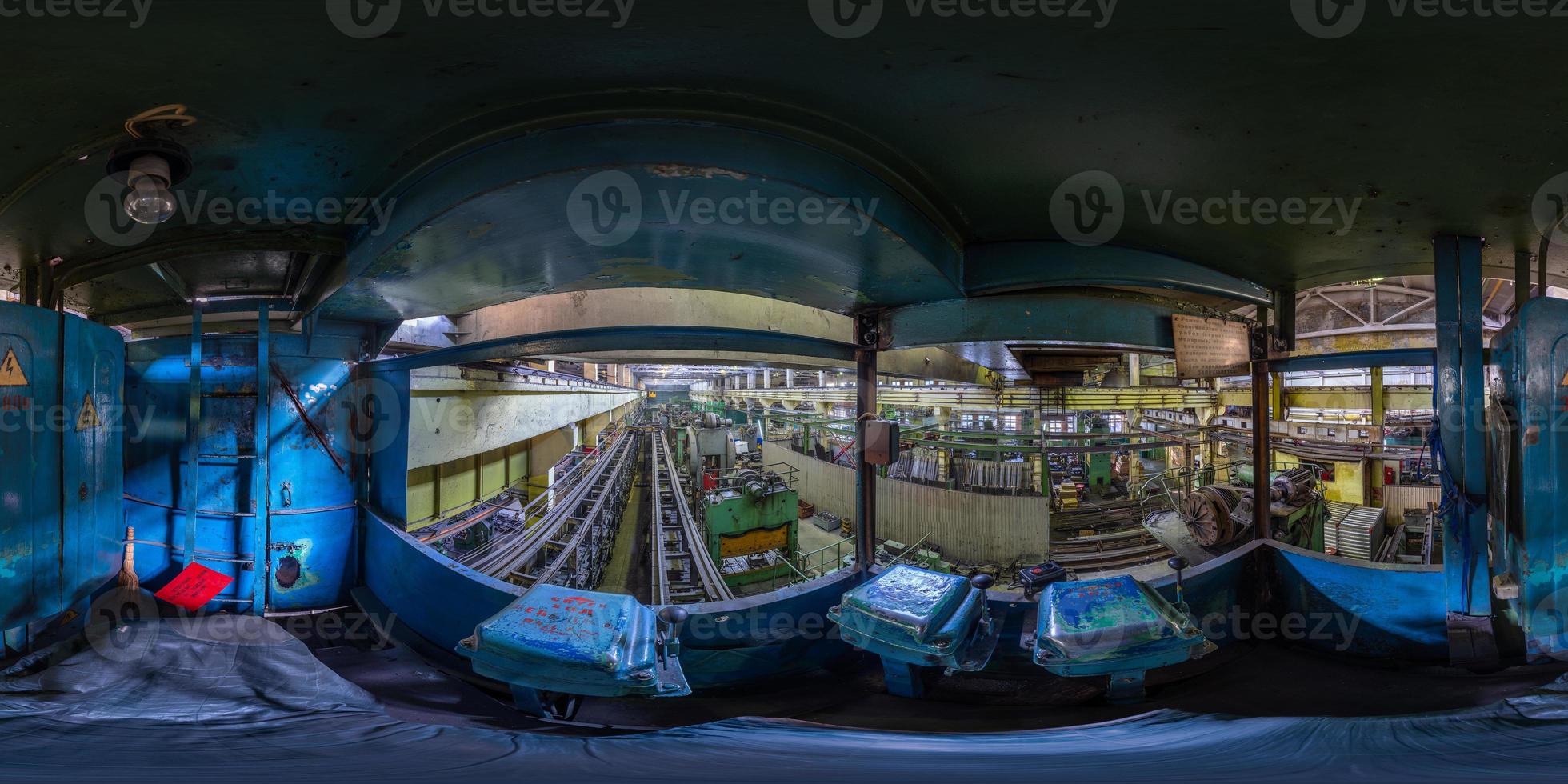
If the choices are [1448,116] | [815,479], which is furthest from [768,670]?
[815,479]

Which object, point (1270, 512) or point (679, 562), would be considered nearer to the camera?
point (1270, 512)

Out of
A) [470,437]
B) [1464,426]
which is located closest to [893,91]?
[1464,426]

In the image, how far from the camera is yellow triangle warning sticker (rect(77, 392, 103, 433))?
2.42 metres

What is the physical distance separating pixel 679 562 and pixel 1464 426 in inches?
276

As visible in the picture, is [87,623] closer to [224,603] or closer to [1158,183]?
[224,603]

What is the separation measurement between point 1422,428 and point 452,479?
734 inches

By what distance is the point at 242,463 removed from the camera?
12.5 ft

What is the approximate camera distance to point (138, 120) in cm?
168

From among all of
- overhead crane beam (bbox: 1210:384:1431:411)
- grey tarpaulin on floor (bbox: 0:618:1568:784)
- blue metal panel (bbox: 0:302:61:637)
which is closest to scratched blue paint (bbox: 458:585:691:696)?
grey tarpaulin on floor (bbox: 0:618:1568:784)

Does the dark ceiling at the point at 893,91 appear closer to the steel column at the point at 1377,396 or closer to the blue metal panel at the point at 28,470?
the blue metal panel at the point at 28,470

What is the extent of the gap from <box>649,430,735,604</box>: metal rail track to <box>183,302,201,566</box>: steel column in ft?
12.0

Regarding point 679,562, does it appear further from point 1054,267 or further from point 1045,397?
point 1045,397

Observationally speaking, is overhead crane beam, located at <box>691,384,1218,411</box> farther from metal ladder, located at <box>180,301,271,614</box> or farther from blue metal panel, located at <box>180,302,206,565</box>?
blue metal panel, located at <box>180,302,206,565</box>

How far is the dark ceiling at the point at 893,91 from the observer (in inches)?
53.7
